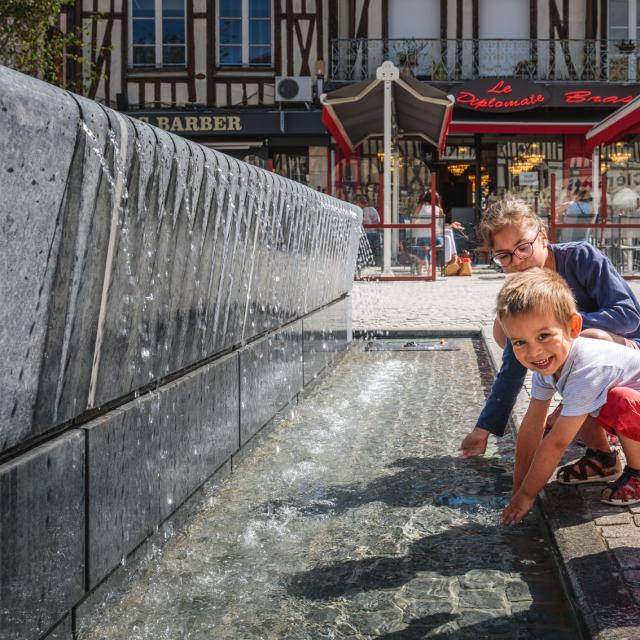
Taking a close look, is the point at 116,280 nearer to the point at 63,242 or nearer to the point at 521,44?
the point at 63,242

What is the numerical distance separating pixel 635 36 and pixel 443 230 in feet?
35.8

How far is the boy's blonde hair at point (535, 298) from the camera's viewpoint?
2.40 metres

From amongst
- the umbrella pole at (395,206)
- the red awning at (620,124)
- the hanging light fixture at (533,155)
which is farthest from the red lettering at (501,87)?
the umbrella pole at (395,206)

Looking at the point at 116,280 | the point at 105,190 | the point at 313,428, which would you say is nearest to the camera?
the point at 105,190

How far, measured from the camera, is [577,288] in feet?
10.5

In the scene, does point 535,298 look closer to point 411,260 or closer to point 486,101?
point 411,260

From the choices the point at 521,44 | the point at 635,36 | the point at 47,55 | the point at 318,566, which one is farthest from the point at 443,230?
the point at 318,566

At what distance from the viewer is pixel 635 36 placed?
22.4 meters

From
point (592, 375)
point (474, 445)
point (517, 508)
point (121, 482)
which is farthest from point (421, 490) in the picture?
point (121, 482)

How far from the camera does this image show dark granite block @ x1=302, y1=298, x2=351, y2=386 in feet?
16.8

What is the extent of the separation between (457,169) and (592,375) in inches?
857

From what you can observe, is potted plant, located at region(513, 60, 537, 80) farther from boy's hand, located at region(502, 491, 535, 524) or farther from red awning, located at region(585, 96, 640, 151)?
boy's hand, located at region(502, 491, 535, 524)

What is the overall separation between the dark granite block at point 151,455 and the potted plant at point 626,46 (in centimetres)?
2093

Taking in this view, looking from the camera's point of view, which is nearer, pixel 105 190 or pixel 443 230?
pixel 105 190
